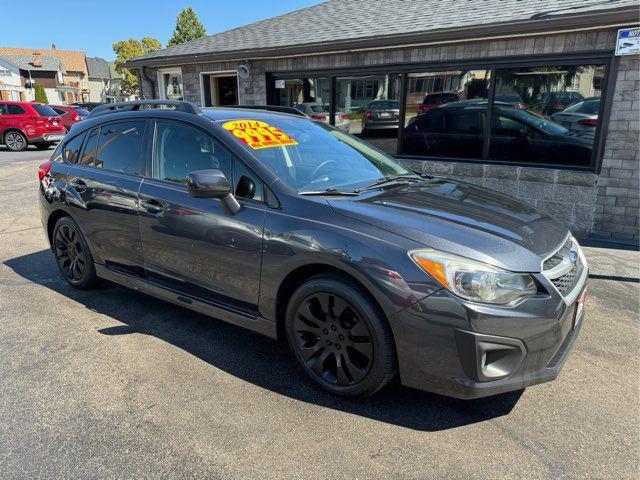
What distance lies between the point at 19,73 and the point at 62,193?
66064 millimetres

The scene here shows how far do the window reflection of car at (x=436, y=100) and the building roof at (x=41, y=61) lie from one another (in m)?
65.9

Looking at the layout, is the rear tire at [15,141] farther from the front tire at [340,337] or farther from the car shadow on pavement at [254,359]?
the front tire at [340,337]

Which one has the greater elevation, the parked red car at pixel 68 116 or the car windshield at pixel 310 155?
the parked red car at pixel 68 116

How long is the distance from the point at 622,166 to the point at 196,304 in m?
6.03

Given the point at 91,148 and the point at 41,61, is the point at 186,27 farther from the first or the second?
the point at 91,148

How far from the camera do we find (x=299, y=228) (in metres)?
2.63

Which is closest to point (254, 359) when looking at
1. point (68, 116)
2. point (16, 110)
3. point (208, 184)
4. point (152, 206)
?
point (208, 184)

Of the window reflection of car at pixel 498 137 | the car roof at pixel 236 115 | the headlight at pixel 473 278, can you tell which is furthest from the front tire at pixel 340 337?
the window reflection of car at pixel 498 137

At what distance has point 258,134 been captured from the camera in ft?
10.6

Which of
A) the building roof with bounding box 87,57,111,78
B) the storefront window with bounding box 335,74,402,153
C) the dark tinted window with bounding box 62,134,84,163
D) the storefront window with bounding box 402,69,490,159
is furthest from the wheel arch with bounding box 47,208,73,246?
the building roof with bounding box 87,57,111,78

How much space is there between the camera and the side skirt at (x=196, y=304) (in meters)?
2.92

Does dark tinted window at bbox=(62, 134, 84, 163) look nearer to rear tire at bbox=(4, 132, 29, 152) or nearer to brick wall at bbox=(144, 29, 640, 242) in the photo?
brick wall at bbox=(144, 29, 640, 242)

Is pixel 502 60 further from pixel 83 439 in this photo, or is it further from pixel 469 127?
pixel 83 439

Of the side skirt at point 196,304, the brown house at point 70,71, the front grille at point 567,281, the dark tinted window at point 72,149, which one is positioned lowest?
the side skirt at point 196,304
